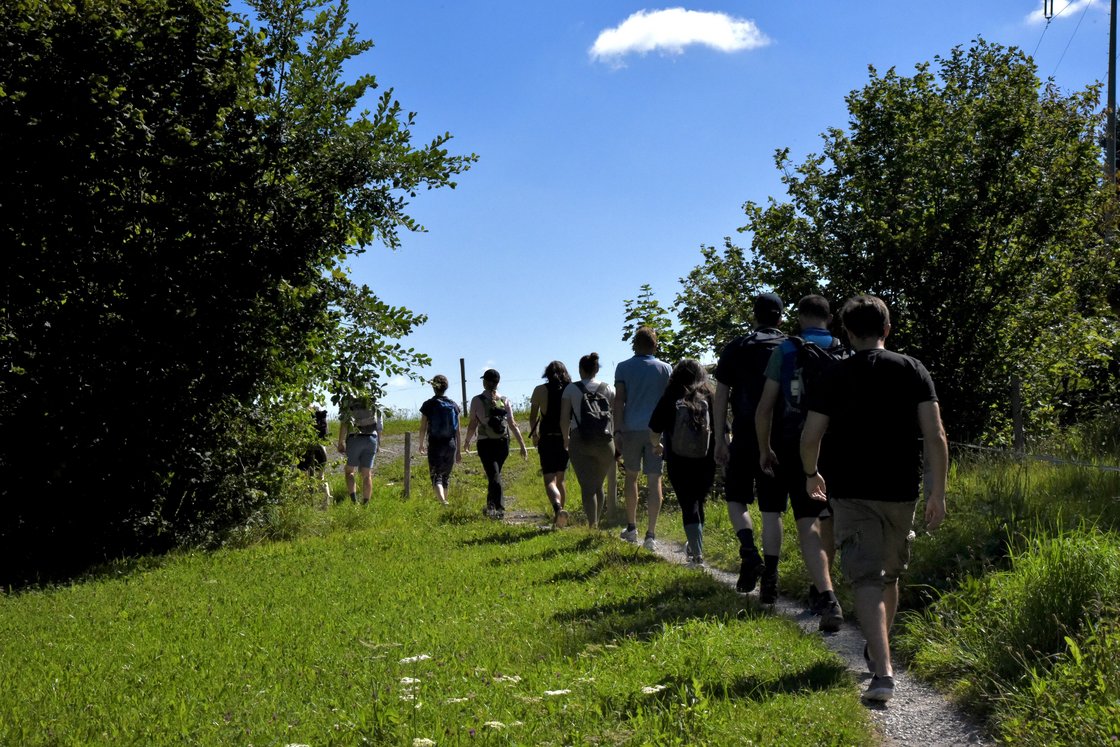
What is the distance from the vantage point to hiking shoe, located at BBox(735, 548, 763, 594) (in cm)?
801

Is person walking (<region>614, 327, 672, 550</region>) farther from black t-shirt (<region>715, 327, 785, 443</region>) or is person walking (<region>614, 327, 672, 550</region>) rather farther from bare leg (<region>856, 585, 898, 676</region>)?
bare leg (<region>856, 585, 898, 676</region>)

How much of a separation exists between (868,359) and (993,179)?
1059 centimetres

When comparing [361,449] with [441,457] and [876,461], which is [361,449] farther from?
[876,461]

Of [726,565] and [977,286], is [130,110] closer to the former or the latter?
[726,565]

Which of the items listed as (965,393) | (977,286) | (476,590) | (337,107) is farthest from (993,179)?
(476,590)

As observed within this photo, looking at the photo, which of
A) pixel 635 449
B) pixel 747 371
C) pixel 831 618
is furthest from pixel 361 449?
pixel 831 618

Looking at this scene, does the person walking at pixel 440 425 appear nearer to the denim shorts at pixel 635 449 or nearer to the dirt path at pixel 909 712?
the denim shorts at pixel 635 449

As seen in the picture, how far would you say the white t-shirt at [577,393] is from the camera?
11922 mm

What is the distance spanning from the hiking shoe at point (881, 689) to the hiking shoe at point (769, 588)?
7.59 feet

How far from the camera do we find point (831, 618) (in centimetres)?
695

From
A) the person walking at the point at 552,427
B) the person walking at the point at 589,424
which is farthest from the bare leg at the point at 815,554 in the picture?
the person walking at the point at 552,427

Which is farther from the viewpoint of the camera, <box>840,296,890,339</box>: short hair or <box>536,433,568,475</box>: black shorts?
<box>536,433,568,475</box>: black shorts

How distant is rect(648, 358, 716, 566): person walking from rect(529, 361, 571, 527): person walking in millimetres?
3010

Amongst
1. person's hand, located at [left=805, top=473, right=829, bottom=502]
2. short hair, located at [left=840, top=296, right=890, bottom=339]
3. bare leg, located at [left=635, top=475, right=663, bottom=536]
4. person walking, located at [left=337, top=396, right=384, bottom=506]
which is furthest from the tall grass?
person walking, located at [left=337, top=396, right=384, bottom=506]
